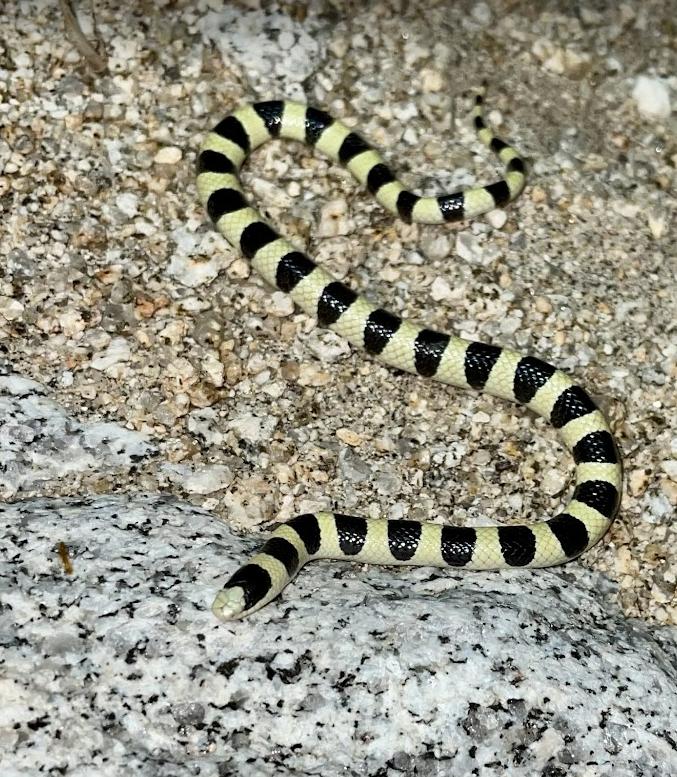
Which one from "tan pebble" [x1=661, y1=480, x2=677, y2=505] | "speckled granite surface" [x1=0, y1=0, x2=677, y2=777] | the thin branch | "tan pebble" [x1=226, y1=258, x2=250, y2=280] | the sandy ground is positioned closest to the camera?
"speckled granite surface" [x1=0, y1=0, x2=677, y2=777]

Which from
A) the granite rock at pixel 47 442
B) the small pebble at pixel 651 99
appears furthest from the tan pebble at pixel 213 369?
the small pebble at pixel 651 99

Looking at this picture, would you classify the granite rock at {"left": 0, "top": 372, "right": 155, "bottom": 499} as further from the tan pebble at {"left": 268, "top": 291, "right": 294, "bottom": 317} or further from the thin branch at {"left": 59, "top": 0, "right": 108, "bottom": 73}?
the thin branch at {"left": 59, "top": 0, "right": 108, "bottom": 73}

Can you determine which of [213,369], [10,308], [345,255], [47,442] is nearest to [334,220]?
[345,255]

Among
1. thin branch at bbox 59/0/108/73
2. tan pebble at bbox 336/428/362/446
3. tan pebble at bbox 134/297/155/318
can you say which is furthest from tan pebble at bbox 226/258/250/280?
thin branch at bbox 59/0/108/73

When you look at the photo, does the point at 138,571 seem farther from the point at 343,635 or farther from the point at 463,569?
the point at 463,569

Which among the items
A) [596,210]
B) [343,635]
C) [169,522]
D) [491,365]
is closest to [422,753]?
[343,635]

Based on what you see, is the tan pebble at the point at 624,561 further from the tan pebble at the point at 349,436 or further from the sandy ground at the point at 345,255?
the tan pebble at the point at 349,436
